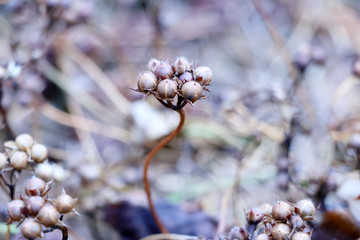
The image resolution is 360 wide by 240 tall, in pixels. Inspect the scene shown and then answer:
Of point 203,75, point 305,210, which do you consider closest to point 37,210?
point 203,75

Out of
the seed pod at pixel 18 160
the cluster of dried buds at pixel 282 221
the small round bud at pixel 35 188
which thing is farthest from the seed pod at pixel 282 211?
the seed pod at pixel 18 160

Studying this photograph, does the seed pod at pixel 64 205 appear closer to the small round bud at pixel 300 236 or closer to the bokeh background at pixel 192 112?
the bokeh background at pixel 192 112

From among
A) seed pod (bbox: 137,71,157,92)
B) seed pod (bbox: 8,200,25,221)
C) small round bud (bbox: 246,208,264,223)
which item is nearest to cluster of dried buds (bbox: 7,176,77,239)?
seed pod (bbox: 8,200,25,221)

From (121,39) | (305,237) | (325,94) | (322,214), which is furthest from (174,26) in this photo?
(305,237)

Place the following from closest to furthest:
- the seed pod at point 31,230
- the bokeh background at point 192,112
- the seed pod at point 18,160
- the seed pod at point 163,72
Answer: the seed pod at point 31,230, the seed pod at point 163,72, the seed pod at point 18,160, the bokeh background at point 192,112

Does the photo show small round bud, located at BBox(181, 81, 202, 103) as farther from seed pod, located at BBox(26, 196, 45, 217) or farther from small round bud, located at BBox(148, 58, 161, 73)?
seed pod, located at BBox(26, 196, 45, 217)

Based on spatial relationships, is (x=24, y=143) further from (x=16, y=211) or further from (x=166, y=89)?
(x=166, y=89)
